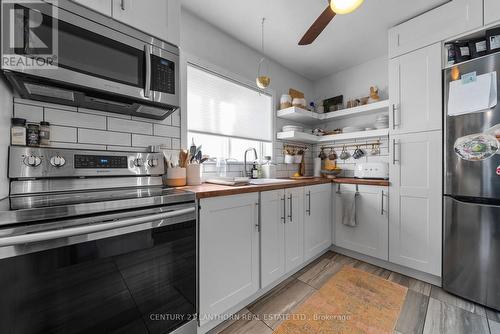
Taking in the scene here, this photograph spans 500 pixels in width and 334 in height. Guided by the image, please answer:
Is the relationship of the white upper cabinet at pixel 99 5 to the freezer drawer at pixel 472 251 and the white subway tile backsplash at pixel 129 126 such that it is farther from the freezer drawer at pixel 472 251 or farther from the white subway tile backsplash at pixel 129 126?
the freezer drawer at pixel 472 251

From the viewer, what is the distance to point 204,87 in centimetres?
197

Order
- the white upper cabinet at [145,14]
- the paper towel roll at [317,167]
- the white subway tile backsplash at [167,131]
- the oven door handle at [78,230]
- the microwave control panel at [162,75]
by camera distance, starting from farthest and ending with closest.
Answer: the paper towel roll at [317,167], the white subway tile backsplash at [167,131], the microwave control panel at [162,75], the white upper cabinet at [145,14], the oven door handle at [78,230]

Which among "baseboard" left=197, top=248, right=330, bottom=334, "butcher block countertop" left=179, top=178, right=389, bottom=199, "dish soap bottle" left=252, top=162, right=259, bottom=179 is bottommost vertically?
"baseboard" left=197, top=248, right=330, bottom=334

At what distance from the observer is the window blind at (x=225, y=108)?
1907 mm

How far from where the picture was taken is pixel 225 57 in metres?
2.11

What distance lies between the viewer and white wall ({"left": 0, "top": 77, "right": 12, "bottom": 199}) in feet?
3.13

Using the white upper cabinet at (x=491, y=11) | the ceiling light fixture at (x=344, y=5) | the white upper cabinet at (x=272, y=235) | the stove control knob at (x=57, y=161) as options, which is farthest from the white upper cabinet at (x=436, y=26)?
the stove control knob at (x=57, y=161)

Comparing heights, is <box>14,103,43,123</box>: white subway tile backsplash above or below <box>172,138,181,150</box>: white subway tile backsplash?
above

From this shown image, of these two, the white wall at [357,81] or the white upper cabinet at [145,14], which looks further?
the white wall at [357,81]

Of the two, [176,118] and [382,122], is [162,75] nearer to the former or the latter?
[176,118]

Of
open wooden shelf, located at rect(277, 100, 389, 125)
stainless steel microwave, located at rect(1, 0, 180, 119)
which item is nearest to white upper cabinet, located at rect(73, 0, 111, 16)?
stainless steel microwave, located at rect(1, 0, 180, 119)

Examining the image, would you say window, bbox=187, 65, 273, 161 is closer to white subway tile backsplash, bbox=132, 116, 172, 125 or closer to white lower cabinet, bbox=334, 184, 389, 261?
white subway tile backsplash, bbox=132, 116, 172, 125

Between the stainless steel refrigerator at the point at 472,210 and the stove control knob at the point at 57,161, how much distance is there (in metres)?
2.84

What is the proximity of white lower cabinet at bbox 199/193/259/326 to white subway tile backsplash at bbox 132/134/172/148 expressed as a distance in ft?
2.32
